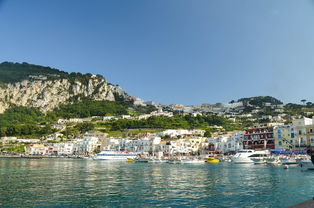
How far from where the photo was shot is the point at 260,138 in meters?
88.0

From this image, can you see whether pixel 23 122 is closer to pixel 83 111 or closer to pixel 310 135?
pixel 83 111

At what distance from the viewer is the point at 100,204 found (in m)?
17.6

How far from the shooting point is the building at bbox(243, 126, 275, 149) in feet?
278

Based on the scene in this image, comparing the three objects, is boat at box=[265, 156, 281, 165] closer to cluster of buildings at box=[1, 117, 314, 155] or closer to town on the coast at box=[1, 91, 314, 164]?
town on the coast at box=[1, 91, 314, 164]

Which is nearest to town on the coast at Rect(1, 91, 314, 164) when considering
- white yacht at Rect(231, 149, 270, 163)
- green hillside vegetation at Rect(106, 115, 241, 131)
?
white yacht at Rect(231, 149, 270, 163)

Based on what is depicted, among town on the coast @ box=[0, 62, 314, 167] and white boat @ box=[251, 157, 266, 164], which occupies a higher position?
town on the coast @ box=[0, 62, 314, 167]

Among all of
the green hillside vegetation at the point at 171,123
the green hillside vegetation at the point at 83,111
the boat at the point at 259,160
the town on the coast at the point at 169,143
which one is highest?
the green hillside vegetation at the point at 83,111

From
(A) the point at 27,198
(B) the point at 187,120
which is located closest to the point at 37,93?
(B) the point at 187,120

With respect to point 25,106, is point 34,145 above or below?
below

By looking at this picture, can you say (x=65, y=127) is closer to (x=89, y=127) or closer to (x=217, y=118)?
(x=89, y=127)

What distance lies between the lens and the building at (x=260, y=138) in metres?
84.8

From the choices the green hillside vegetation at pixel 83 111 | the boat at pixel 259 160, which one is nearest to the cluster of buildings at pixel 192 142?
the boat at pixel 259 160

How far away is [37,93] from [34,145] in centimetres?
7653

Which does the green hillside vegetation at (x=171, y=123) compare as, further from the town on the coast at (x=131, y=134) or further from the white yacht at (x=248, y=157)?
the white yacht at (x=248, y=157)
